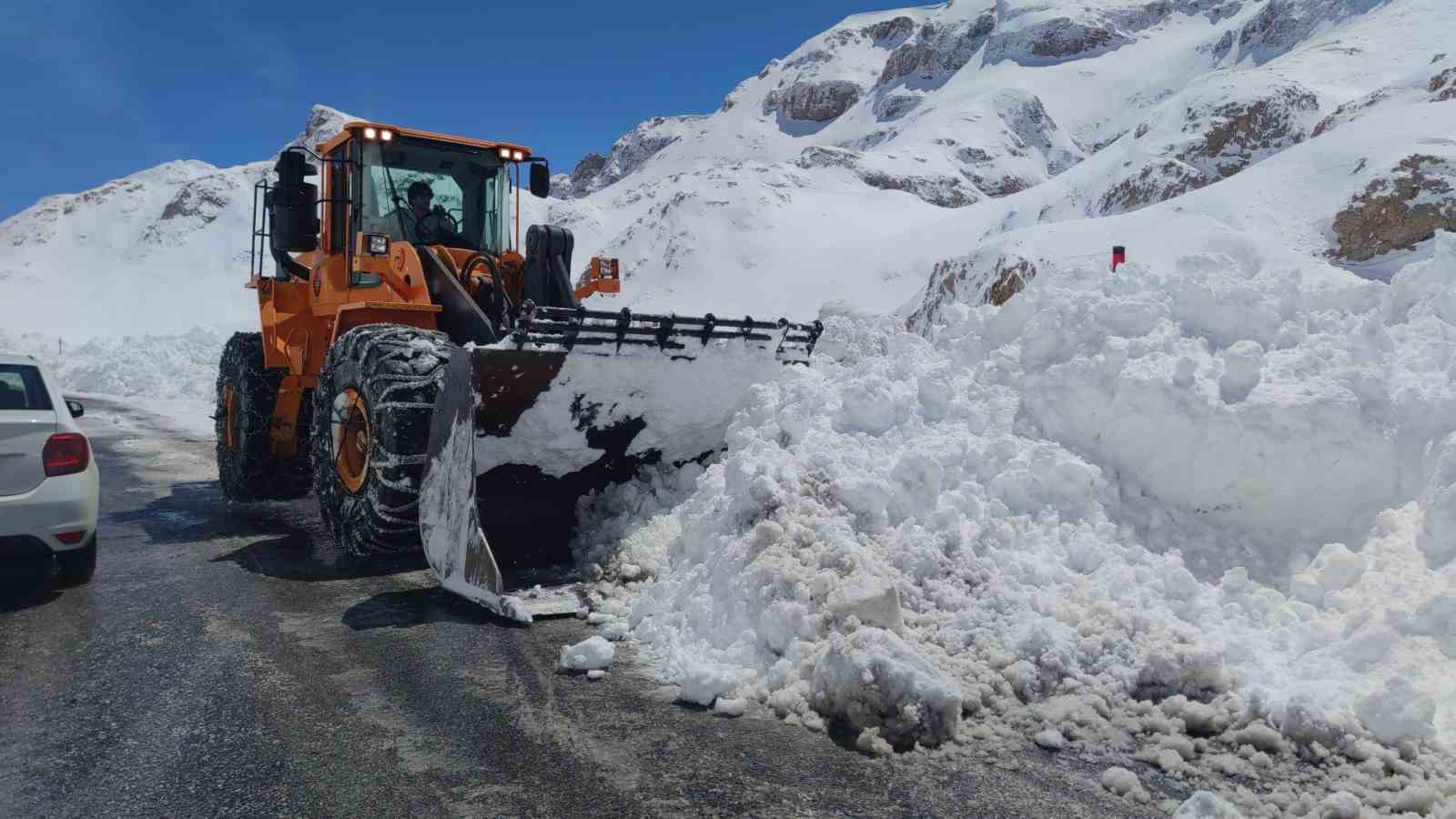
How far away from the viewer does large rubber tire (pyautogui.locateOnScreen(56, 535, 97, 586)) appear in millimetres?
5238

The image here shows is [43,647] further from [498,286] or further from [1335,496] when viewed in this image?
[1335,496]

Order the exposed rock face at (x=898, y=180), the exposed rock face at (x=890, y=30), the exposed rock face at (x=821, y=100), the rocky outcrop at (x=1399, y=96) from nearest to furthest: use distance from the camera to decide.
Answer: the rocky outcrop at (x=1399, y=96) < the exposed rock face at (x=898, y=180) < the exposed rock face at (x=821, y=100) < the exposed rock face at (x=890, y=30)

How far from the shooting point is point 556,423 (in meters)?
5.55

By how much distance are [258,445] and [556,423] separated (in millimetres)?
3668

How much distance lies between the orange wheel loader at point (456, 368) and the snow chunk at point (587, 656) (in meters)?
0.60

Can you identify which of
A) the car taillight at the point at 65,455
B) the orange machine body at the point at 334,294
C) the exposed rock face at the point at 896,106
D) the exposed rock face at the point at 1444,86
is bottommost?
the car taillight at the point at 65,455

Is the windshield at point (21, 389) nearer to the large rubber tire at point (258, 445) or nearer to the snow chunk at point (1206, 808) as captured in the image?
the large rubber tire at point (258, 445)

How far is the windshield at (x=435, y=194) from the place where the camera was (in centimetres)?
675

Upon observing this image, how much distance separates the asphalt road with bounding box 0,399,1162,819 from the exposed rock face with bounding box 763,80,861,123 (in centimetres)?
11001

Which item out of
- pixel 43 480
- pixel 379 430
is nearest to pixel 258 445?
pixel 43 480

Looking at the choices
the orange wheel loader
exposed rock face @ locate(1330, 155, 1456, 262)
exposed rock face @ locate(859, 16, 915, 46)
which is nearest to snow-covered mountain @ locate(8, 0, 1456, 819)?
the orange wheel loader

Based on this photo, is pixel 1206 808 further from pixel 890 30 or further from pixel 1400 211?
pixel 890 30

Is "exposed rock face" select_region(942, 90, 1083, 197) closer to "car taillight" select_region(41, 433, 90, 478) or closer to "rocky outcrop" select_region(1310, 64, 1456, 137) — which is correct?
"rocky outcrop" select_region(1310, 64, 1456, 137)

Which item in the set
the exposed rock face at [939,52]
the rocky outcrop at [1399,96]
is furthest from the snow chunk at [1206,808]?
the exposed rock face at [939,52]
